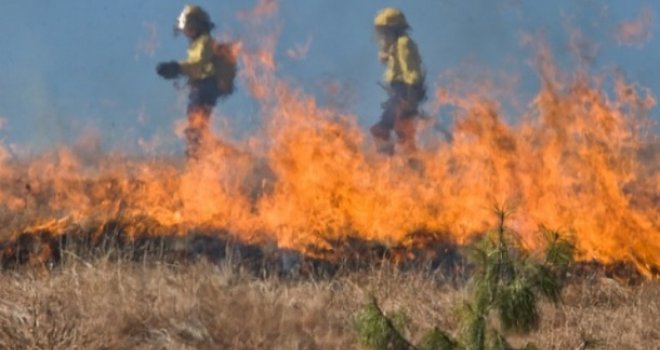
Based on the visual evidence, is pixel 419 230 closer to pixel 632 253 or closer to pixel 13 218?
pixel 632 253

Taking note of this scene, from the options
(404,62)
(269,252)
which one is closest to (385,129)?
(404,62)

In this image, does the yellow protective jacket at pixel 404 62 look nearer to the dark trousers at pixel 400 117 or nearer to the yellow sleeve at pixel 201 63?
the dark trousers at pixel 400 117

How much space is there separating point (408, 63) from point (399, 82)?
0.31m

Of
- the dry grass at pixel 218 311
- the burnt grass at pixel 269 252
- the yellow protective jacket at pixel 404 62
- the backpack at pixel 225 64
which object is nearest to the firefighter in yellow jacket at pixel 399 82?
the yellow protective jacket at pixel 404 62

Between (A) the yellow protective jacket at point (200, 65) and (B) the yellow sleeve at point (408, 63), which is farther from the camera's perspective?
(B) the yellow sleeve at point (408, 63)

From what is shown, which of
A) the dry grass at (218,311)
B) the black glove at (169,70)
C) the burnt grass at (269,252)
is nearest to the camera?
the dry grass at (218,311)

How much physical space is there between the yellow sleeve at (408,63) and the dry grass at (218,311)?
19.2 ft

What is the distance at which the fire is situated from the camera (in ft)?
31.4

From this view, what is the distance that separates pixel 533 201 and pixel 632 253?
4.79 ft

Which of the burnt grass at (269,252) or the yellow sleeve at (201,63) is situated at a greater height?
the yellow sleeve at (201,63)

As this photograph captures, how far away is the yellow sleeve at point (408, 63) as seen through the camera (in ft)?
41.8

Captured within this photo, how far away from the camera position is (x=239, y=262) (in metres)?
8.02

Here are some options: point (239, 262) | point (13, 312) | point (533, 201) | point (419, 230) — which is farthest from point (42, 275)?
point (533, 201)

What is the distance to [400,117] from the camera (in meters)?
12.8
